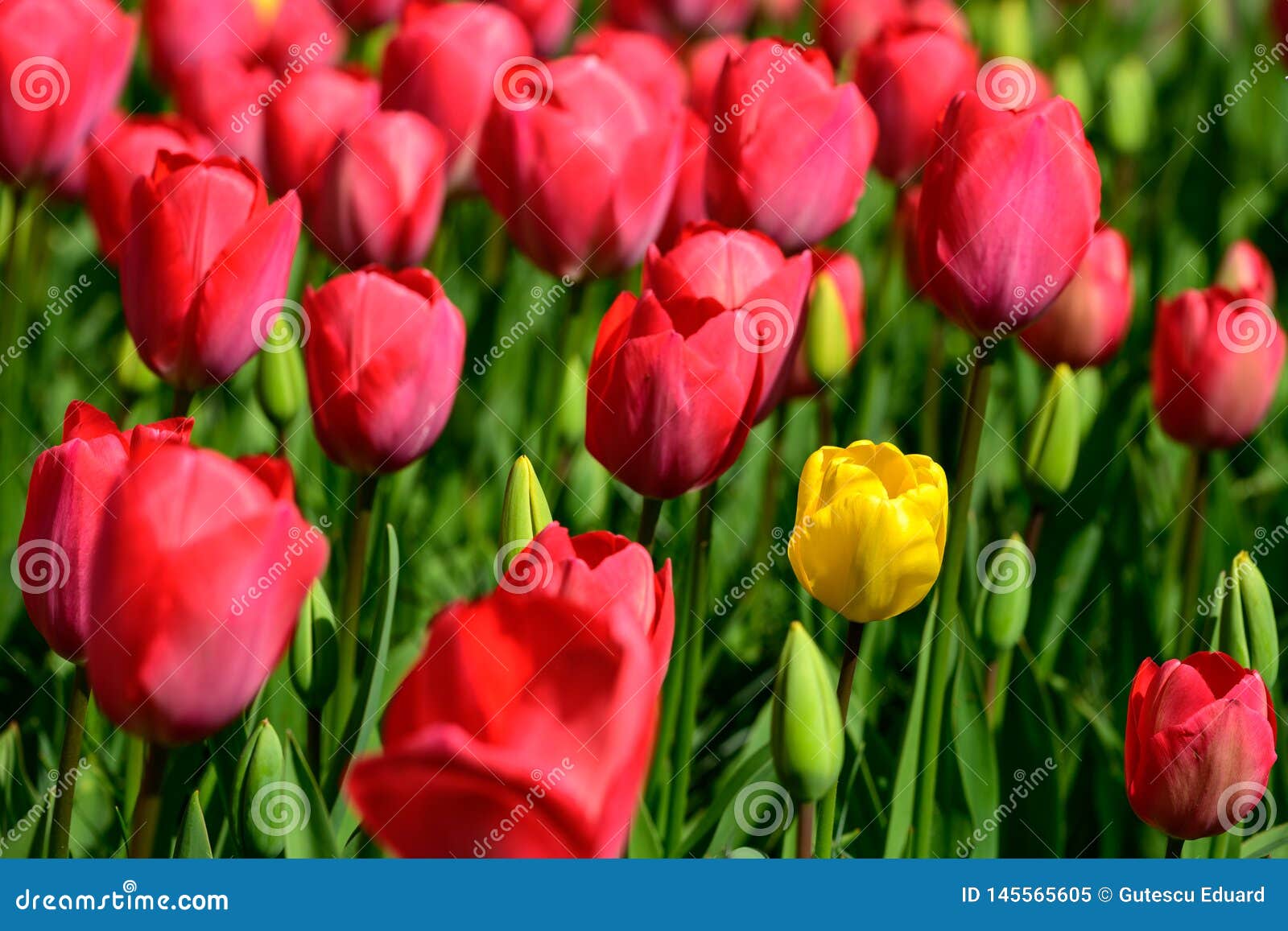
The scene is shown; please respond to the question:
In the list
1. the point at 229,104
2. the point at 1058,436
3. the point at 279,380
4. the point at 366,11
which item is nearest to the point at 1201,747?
the point at 1058,436

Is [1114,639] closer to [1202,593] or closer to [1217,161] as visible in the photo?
[1202,593]

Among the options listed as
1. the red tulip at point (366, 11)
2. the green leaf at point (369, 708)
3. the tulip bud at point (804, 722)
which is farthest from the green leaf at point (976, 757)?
the red tulip at point (366, 11)

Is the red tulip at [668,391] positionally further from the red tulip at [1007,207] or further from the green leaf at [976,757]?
the green leaf at [976,757]

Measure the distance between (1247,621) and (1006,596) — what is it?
168 millimetres

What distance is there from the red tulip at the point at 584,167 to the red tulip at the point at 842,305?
0.57 feet

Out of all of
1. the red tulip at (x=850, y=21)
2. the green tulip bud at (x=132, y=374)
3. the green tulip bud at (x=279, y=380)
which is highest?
the red tulip at (x=850, y=21)

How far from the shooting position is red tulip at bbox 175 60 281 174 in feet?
4.85

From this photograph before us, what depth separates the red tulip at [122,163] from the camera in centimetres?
125

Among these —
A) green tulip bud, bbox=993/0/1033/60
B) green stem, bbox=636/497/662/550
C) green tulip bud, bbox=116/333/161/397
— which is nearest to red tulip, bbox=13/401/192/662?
green stem, bbox=636/497/662/550

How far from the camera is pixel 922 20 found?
1719 millimetres

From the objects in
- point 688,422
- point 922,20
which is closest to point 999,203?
point 688,422

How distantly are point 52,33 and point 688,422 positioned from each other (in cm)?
75

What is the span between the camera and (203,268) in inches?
37.8

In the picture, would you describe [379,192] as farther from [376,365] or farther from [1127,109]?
[1127,109]
